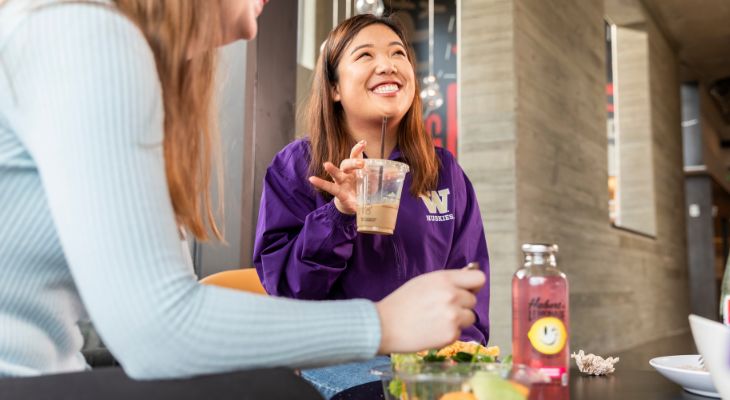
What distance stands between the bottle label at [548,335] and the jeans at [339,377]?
564mm

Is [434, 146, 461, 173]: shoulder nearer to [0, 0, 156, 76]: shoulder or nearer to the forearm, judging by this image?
the forearm

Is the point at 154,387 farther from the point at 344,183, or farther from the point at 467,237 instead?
the point at 467,237

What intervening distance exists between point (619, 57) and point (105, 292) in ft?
28.5

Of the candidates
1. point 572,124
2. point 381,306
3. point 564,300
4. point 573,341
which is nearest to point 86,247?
point 381,306

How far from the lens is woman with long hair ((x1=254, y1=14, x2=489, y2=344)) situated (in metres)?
1.91

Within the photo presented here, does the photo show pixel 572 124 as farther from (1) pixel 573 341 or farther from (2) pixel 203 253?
(2) pixel 203 253

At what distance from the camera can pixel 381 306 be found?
0.79m

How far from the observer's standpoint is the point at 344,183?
1.66 metres

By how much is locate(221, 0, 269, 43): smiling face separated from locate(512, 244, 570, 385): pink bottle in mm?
536

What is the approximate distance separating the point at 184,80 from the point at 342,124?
51.5 inches

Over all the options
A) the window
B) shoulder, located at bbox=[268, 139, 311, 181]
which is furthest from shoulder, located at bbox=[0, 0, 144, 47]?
the window

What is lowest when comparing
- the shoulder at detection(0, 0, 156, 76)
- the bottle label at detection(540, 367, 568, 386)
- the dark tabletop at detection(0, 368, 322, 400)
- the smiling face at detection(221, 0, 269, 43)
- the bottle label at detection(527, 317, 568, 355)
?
the bottle label at detection(540, 367, 568, 386)

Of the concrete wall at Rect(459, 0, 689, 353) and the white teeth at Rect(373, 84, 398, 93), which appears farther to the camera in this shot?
the concrete wall at Rect(459, 0, 689, 353)

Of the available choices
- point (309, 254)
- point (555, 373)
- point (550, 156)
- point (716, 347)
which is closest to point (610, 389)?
point (555, 373)
